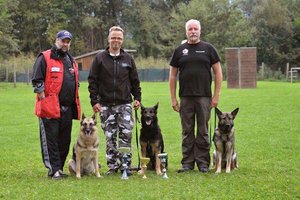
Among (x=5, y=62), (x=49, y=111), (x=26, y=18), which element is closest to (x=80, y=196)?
(x=49, y=111)

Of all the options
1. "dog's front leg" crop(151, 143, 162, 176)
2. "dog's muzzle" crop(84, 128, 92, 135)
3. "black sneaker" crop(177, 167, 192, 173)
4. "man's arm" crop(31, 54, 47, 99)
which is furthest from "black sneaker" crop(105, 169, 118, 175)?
"man's arm" crop(31, 54, 47, 99)

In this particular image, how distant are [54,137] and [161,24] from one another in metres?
58.7

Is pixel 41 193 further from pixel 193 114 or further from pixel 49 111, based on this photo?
pixel 193 114

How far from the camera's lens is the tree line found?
5712cm

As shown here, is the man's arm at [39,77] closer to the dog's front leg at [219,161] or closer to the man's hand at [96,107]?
the man's hand at [96,107]

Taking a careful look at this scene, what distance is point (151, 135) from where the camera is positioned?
7.36 m

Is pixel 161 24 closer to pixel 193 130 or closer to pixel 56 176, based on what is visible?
pixel 193 130

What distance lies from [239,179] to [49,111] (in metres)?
2.86

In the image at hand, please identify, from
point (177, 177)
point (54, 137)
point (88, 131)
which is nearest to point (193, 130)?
point (177, 177)

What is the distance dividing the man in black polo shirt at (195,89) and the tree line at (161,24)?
48.7 meters

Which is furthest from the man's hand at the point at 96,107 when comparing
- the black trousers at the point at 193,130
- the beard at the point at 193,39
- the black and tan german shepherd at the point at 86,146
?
the beard at the point at 193,39

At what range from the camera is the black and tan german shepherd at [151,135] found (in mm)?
7289

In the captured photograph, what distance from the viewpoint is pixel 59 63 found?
6.99 metres

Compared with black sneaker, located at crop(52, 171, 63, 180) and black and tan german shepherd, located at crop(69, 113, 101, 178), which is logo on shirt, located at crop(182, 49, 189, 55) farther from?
black sneaker, located at crop(52, 171, 63, 180)
